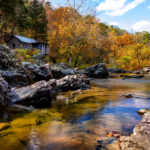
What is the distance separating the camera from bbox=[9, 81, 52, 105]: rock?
5.33 metres

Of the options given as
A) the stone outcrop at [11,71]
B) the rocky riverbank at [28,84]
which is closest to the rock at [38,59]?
the rocky riverbank at [28,84]

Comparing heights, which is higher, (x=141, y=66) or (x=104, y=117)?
(x=141, y=66)

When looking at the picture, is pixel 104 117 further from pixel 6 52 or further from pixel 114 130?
pixel 6 52

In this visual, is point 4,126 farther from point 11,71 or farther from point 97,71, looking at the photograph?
point 97,71

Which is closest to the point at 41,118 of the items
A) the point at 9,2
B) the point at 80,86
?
the point at 80,86

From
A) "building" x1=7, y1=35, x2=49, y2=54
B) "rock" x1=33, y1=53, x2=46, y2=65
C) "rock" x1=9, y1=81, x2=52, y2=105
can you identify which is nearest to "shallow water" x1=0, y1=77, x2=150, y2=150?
"rock" x1=9, y1=81, x2=52, y2=105

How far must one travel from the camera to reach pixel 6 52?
33.0 feet

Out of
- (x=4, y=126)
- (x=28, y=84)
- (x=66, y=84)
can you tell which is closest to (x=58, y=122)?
(x=4, y=126)

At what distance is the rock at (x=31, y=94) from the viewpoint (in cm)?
533

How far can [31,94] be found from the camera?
17.8 feet

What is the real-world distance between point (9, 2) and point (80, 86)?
20.4 m

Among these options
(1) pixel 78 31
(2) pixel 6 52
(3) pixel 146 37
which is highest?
(3) pixel 146 37

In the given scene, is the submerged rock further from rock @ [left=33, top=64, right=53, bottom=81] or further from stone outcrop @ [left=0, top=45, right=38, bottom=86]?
stone outcrop @ [left=0, top=45, right=38, bottom=86]

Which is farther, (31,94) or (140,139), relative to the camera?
(31,94)
